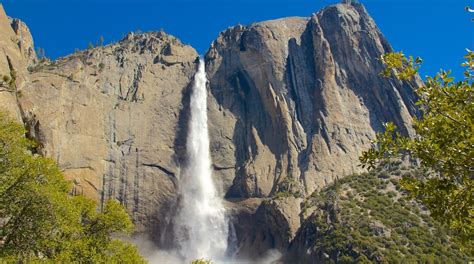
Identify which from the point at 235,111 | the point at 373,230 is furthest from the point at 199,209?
the point at 373,230

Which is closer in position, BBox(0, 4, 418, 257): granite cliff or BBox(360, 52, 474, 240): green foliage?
BBox(360, 52, 474, 240): green foliage

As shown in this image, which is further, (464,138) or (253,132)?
(253,132)

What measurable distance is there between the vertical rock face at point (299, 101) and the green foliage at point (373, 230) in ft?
26.2

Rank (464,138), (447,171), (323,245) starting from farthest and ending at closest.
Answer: (323,245), (447,171), (464,138)

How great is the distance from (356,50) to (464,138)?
8061cm

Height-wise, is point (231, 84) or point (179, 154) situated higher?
point (231, 84)

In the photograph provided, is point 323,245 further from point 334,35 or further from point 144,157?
point 334,35

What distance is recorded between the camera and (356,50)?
3396 inches

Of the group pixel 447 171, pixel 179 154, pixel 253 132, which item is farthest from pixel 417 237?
pixel 447 171

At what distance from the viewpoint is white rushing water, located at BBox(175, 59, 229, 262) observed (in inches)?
2687

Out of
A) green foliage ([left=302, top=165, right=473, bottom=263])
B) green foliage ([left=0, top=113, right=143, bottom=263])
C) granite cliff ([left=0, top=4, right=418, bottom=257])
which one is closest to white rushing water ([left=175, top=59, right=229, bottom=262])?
granite cliff ([left=0, top=4, right=418, bottom=257])

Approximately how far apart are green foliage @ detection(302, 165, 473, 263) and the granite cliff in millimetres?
5095

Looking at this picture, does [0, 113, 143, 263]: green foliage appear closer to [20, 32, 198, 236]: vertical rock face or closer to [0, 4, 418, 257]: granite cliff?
[0, 4, 418, 257]: granite cliff

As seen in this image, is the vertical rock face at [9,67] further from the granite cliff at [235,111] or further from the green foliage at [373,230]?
the green foliage at [373,230]
